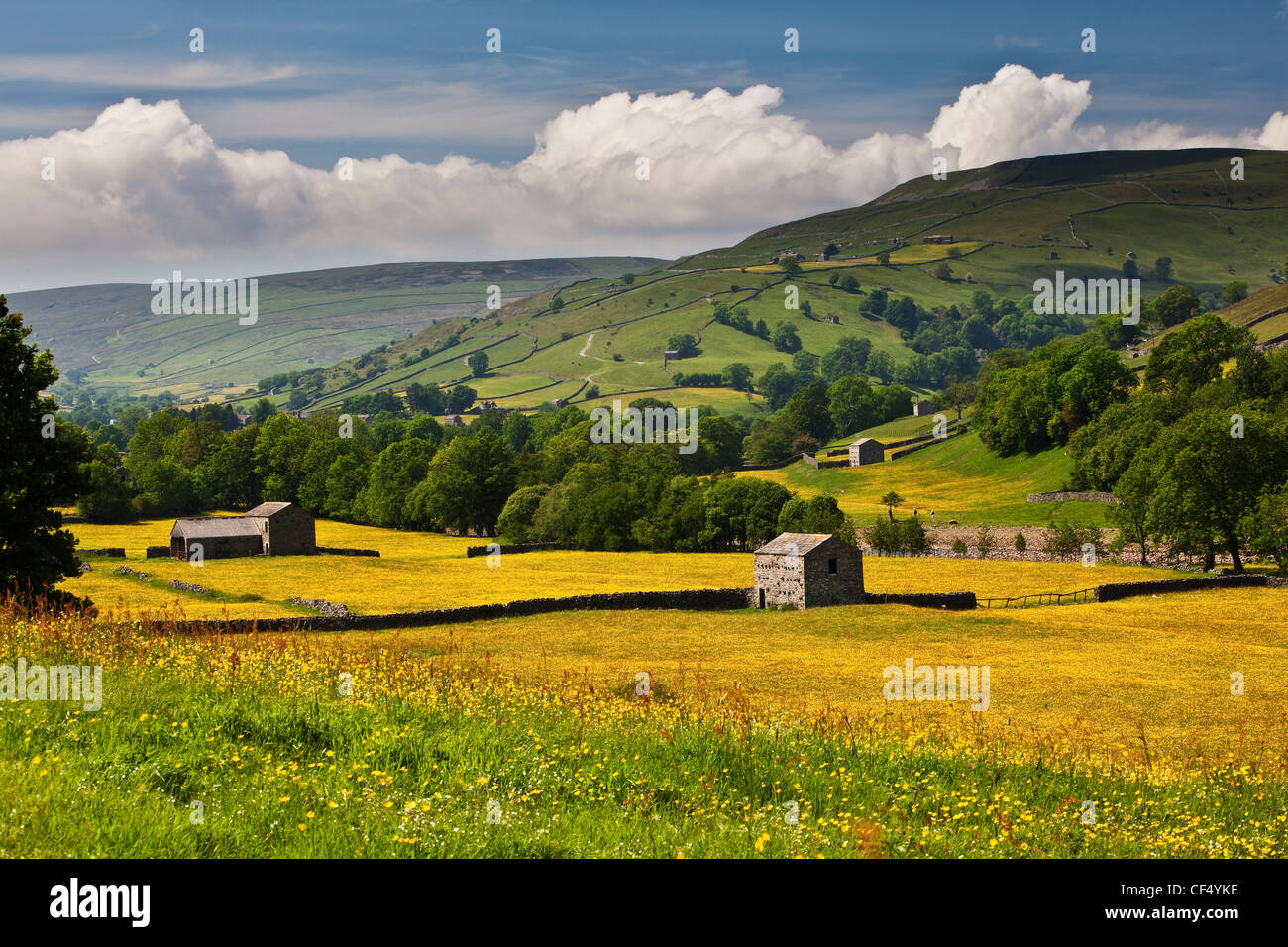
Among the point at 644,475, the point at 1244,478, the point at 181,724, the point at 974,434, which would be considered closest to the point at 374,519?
the point at 644,475

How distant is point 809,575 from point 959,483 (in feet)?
229

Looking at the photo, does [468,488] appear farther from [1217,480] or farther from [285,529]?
[1217,480]

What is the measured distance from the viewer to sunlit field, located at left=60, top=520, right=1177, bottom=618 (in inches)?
2210

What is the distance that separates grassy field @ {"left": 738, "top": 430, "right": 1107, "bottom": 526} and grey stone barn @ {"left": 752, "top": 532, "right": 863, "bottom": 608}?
40.7 metres

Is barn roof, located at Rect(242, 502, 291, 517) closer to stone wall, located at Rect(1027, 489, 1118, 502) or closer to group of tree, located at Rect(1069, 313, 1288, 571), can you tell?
group of tree, located at Rect(1069, 313, 1288, 571)

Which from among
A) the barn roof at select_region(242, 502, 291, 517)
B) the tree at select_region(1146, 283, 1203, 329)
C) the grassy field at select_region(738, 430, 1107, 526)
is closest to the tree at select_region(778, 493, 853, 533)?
the grassy field at select_region(738, 430, 1107, 526)

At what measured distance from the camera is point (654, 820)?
9164 millimetres

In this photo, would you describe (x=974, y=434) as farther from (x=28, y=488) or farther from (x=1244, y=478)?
(x=28, y=488)

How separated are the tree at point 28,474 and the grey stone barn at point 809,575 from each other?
106ft
